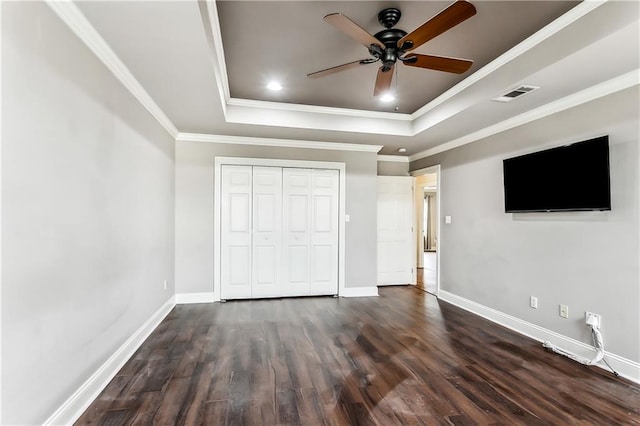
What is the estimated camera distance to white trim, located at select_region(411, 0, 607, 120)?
2.12 m

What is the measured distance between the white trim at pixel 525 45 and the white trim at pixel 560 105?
2.42 feet

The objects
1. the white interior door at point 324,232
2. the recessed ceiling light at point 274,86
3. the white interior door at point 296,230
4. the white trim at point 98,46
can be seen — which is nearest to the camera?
the white trim at point 98,46

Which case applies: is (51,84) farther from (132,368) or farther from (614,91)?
(614,91)

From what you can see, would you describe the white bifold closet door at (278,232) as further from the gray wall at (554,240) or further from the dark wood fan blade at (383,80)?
the dark wood fan blade at (383,80)

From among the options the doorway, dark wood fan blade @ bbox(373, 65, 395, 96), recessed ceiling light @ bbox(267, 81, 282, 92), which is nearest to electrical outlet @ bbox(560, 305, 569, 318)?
the doorway

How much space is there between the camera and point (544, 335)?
128 inches

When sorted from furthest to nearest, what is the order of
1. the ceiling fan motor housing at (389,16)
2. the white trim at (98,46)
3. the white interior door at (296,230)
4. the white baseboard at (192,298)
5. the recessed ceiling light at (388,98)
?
the white interior door at (296,230) < the white baseboard at (192,298) < the recessed ceiling light at (388,98) < the ceiling fan motor housing at (389,16) < the white trim at (98,46)

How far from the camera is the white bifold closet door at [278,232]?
4.73 m

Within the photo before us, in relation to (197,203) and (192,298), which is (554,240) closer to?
(197,203)

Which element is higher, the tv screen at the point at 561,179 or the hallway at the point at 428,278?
the tv screen at the point at 561,179

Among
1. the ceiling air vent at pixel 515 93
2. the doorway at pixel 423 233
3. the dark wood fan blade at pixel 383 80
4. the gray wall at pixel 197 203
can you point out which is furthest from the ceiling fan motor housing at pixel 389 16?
the doorway at pixel 423 233

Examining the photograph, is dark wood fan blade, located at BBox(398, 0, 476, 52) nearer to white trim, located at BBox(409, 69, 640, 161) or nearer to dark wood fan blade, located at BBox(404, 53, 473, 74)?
dark wood fan blade, located at BBox(404, 53, 473, 74)

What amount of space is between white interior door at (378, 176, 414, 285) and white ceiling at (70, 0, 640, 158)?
167 cm

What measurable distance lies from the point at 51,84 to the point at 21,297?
1117 mm
